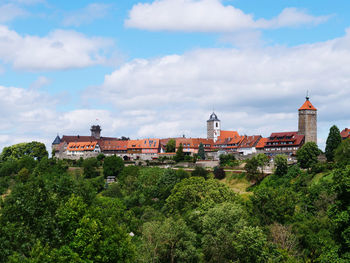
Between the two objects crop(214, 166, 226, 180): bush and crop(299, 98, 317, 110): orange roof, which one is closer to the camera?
crop(214, 166, 226, 180): bush

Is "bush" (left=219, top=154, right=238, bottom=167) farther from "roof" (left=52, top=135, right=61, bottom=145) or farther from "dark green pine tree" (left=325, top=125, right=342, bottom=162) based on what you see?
"roof" (left=52, top=135, right=61, bottom=145)

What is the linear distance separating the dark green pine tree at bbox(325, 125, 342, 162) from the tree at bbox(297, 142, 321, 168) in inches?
71.9

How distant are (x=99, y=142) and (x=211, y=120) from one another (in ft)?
109

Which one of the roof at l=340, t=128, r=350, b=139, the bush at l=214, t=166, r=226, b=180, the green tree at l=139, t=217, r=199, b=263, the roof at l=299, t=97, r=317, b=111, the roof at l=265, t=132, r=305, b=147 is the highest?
the roof at l=299, t=97, r=317, b=111

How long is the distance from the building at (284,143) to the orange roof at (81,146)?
1977 inches

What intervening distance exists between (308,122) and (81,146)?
64.1 metres

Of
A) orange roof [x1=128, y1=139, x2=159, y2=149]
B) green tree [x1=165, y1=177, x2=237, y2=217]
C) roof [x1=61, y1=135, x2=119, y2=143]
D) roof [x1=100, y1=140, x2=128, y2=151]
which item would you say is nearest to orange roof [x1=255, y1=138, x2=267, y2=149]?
orange roof [x1=128, y1=139, x2=159, y2=149]

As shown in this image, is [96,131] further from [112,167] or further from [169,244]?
[169,244]

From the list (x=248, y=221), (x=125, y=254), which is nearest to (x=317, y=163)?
(x=248, y=221)

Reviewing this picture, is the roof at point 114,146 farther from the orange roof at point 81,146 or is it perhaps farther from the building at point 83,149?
the orange roof at point 81,146

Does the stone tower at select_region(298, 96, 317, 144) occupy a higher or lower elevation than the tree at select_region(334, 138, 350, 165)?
higher

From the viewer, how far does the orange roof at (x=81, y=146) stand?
12694 centimetres

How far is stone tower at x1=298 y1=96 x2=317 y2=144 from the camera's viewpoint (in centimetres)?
9762

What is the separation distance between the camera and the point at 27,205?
35.2 m
